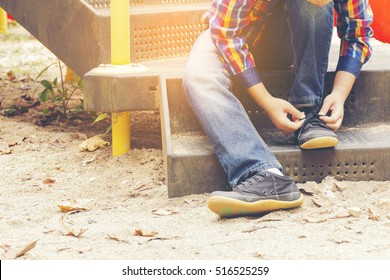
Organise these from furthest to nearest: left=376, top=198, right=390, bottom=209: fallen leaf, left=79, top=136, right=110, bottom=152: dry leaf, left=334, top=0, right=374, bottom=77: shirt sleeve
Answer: left=79, top=136, right=110, bottom=152: dry leaf → left=334, top=0, right=374, bottom=77: shirt sleeve → left=376, top=198, right=390, bottom=209: fallen leaf

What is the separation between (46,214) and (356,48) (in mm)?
1388

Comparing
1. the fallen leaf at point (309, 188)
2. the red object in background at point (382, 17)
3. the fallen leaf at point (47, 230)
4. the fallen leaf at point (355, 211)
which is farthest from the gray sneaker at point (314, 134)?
the red object in background at point (382, 17)

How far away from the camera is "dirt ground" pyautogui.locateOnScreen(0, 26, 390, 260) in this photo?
89.1 inches

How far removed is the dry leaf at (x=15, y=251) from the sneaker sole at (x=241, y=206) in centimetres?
61

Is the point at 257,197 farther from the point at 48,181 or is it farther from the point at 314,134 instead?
the point at 48,181

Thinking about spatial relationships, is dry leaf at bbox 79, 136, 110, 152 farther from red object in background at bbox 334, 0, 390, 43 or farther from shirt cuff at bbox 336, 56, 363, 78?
red object in background at bbox 334, 0, 390, 43

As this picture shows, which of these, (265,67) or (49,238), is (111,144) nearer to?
(265,67)

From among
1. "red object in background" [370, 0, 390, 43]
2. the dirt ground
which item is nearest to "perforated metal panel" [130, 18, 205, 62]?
the dirt ground

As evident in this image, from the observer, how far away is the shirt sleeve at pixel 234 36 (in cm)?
281

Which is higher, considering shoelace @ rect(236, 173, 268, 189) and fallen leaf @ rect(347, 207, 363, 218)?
shoelace @ rect(236, 173, 268, 189)

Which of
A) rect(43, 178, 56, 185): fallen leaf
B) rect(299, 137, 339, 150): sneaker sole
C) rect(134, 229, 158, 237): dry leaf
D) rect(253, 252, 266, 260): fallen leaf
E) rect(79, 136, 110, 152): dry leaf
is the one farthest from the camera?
rect(79, 136, 110, 152): dry leaf

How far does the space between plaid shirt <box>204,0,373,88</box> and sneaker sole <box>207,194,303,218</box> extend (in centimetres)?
55

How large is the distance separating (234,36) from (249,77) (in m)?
0.17

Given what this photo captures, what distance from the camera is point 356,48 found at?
295 centimetres
